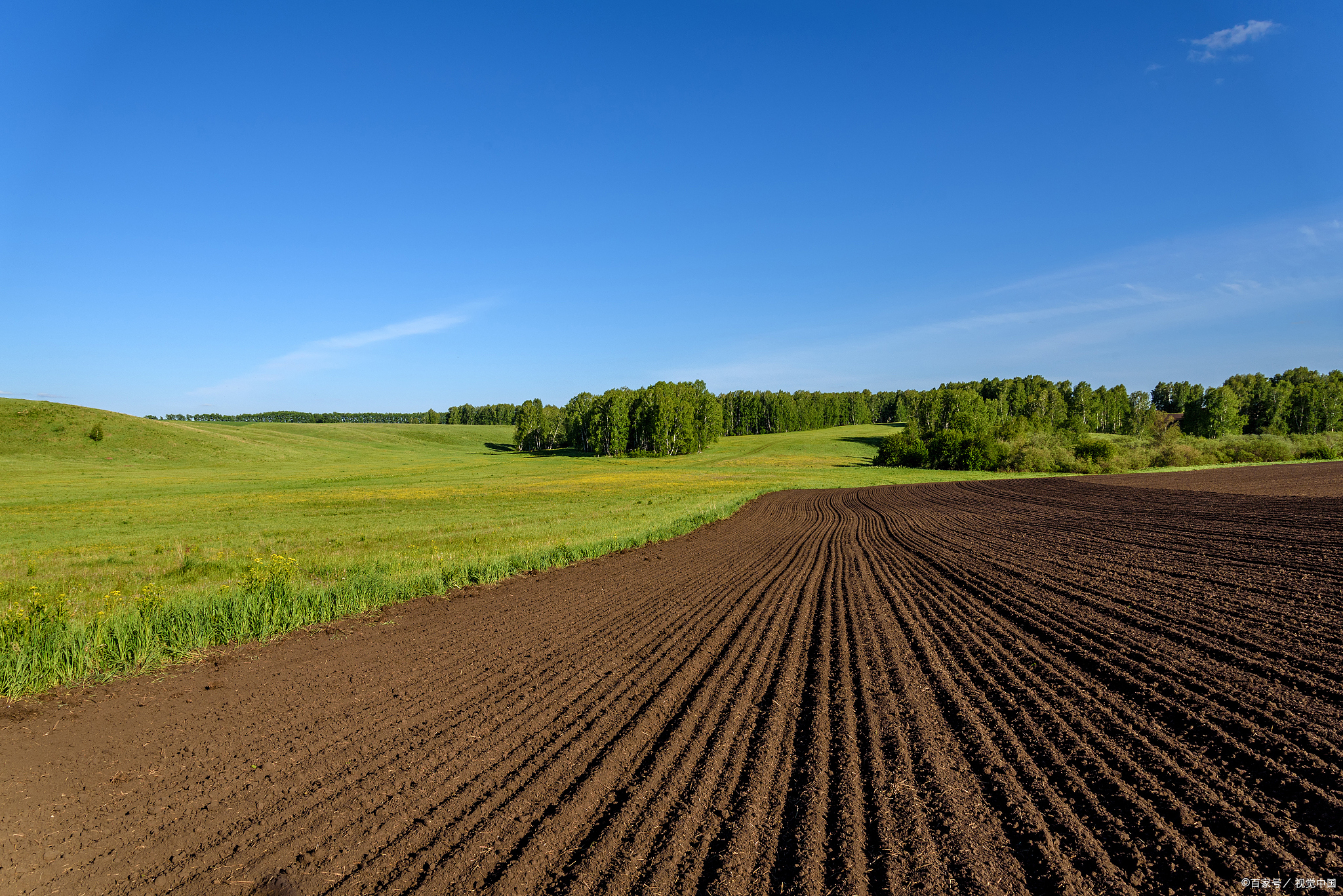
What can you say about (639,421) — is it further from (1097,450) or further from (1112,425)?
(1112,425)

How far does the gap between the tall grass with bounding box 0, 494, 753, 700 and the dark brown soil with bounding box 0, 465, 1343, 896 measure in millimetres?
721

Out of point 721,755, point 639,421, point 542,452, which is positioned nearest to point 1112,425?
point 639,421

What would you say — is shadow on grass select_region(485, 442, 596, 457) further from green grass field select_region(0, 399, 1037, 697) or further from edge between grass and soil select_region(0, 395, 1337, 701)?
edge between grass and soil select_region(0, 395, 1337, 701)

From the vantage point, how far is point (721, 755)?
580cm

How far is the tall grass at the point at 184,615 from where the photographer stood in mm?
8180

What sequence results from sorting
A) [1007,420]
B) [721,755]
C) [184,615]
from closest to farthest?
[721,755]
[184,615]
[1007,420]

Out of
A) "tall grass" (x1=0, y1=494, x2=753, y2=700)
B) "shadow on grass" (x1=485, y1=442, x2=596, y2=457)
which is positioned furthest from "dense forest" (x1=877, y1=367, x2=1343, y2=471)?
"tall grass" (x1=0, y1=494, x2=753, y2=700)

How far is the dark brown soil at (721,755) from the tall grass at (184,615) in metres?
0.72

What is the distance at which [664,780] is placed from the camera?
5332 millimetres

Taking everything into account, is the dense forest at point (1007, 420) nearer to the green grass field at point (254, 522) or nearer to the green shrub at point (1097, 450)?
the green shrub at point (1097, 450)

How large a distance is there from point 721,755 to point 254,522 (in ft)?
102

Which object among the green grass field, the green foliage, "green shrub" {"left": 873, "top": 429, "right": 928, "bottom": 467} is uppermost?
the green foliage

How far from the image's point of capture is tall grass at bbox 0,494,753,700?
818 cm

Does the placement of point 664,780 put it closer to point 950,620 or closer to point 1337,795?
point 1337,795
